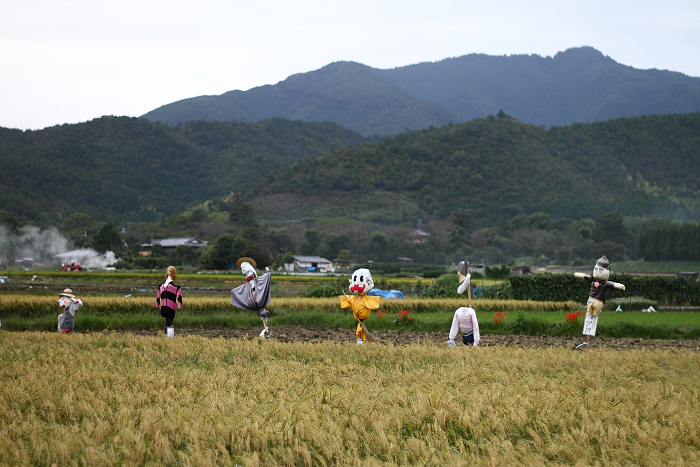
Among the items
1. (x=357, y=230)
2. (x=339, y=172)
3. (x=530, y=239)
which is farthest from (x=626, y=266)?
(x=339, y=172)

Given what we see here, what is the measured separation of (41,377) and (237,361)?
110 inches

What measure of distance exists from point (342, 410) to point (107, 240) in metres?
79.0

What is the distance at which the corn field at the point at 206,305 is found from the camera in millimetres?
19531

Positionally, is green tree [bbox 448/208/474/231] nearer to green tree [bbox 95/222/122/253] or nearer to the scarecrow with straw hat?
green tree [bbox 95/222/122/253]

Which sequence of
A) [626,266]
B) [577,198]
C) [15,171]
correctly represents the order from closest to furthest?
[626,266] → [15,171] → [577,198]

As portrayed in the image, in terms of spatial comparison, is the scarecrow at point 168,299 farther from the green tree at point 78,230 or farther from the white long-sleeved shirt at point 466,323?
the green tree at point 78,230

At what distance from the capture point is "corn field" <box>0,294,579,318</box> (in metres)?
19.5

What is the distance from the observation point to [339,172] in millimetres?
142875

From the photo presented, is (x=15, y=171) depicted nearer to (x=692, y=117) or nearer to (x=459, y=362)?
(x=459, y=362)

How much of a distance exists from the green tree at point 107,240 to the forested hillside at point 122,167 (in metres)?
Result: 29.6

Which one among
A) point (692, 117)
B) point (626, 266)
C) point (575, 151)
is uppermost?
point (692, 117)

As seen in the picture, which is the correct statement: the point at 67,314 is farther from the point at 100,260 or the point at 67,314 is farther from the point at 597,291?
the point at 100,260

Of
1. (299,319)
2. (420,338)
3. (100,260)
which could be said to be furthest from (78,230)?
(420,338)

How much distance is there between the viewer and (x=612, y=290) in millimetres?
29266
